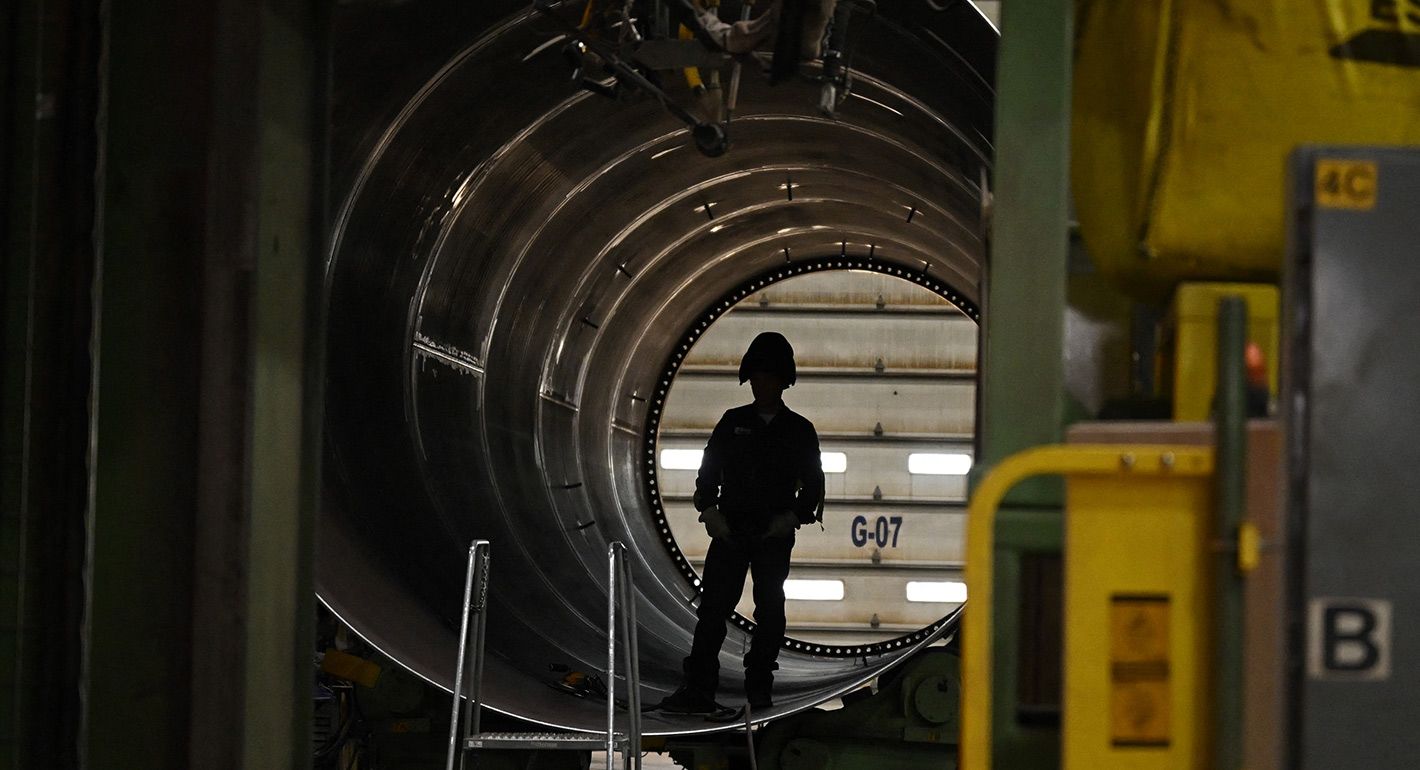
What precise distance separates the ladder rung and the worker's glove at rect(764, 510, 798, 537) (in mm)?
1692

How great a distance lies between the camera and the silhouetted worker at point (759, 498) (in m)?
6.34

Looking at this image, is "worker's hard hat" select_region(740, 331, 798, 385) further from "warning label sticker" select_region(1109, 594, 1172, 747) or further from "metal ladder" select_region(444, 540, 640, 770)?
"warning label sticker" select_region(1109, 594, 1172, 747)

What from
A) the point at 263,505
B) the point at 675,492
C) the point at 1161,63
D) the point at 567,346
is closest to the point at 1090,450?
the point at 1161,63

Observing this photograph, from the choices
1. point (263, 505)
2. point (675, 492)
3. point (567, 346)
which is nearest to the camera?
point (263, 505)

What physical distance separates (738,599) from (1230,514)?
188 inches

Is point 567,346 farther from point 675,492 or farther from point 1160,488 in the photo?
point 1160,488

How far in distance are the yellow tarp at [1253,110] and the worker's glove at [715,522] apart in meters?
4.30

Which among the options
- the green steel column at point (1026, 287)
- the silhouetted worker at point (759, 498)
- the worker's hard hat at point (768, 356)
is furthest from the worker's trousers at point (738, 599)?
the green steel column at point (1026, 287)

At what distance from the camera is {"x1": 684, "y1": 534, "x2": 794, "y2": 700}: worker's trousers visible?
6090 mm

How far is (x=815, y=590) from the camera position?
10195mm

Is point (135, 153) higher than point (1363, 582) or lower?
higher

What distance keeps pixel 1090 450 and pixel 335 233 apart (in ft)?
12.0

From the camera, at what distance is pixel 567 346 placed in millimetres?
7715

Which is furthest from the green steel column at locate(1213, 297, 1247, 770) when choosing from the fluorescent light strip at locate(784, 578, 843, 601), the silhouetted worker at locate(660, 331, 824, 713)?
the fluorescent light strip at locate(784, 578, 843, 601)
